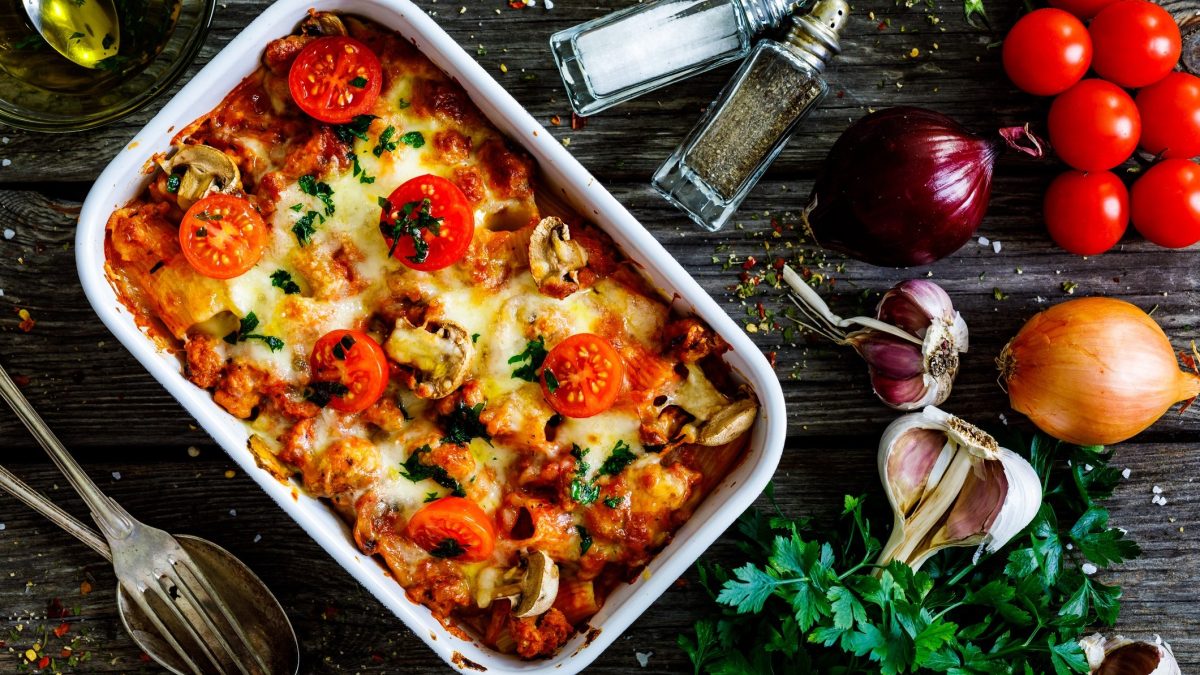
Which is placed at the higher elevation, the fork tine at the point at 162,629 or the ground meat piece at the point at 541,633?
the ground meat piece at the point at 541,633

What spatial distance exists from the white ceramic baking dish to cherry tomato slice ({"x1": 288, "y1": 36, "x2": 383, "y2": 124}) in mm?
97

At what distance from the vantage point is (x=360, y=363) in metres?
2.05

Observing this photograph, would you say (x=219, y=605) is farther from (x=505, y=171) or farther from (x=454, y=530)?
(x=505, y=171)

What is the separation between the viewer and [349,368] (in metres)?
2.05

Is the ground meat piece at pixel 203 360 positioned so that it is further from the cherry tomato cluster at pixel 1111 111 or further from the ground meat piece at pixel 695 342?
the cherry tomato cluster at pixel 1111 111

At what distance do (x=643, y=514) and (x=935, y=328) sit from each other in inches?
35.7

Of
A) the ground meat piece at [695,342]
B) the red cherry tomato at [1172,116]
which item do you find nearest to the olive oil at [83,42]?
the ground meat piece at [695,342]

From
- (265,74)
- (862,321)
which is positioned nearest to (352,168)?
(265,74)

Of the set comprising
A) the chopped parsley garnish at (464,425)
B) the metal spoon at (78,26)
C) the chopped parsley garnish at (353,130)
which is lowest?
the chopped parsley garnish at (464,425)

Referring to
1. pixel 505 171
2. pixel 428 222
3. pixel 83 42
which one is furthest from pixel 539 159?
pixel 83 42

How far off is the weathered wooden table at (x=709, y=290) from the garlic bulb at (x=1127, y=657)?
0.11 m

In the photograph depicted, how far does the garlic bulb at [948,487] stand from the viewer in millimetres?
2350

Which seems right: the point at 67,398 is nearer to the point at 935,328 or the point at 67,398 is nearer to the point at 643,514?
the point at 643,514

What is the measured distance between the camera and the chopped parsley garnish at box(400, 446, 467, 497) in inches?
83.7
